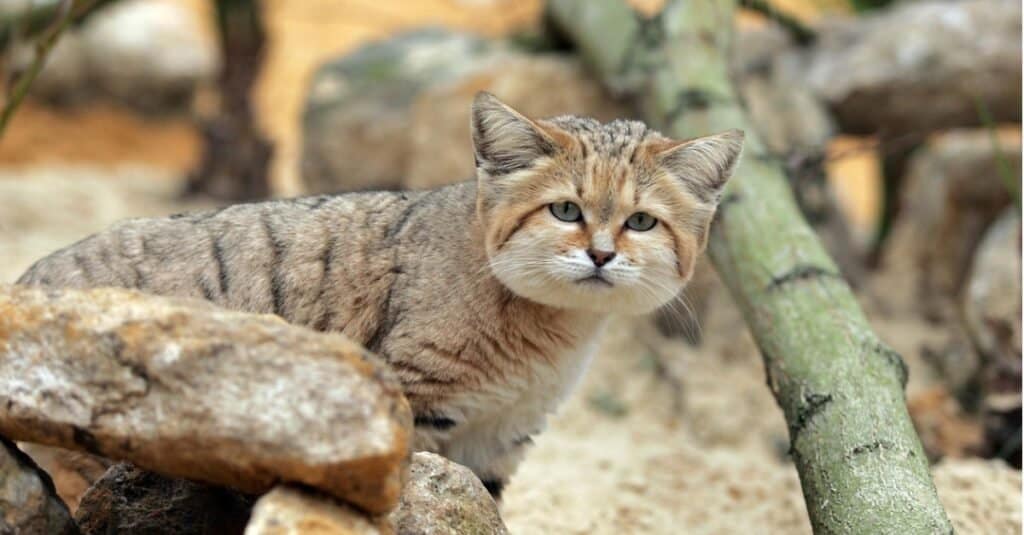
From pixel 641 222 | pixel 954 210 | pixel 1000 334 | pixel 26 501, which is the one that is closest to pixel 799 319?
pixel 641 222

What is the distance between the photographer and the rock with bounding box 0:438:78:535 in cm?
309

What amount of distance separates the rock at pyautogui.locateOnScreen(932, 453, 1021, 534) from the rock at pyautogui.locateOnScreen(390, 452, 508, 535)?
224 centimetres

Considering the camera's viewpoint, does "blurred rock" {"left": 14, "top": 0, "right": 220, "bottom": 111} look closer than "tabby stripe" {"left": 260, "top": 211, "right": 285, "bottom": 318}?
No

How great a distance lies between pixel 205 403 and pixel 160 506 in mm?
763

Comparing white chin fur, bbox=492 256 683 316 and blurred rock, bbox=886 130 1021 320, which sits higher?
white chin fur, bbox=492 256 683 316

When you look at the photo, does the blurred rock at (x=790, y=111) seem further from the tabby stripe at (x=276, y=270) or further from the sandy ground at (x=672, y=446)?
the tabby stripe at (x=276, y=270)

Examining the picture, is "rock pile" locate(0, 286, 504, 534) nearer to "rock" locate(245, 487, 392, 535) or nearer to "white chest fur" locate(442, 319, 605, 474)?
"rock" locate(245, 487, 392, 535)

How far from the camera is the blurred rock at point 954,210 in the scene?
8.66m

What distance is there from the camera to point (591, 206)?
400 cm

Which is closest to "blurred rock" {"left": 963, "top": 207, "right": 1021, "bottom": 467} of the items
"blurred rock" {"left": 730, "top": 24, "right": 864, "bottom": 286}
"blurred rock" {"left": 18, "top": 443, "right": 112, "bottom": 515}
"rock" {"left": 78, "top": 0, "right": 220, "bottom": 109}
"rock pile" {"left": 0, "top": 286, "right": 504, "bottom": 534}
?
"blurred rock" {"left": 730, "top": 24, "right": 864, "bottom": 286}

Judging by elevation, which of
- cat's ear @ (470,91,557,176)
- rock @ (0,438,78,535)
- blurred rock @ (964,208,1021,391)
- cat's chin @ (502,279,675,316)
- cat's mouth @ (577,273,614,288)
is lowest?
blurred rock @ (964,208,1021,391)

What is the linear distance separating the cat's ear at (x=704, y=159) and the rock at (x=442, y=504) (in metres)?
1.37

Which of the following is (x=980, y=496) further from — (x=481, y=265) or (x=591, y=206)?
(x=481, y=265)

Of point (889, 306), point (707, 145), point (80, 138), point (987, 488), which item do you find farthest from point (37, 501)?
point (80, 138)
